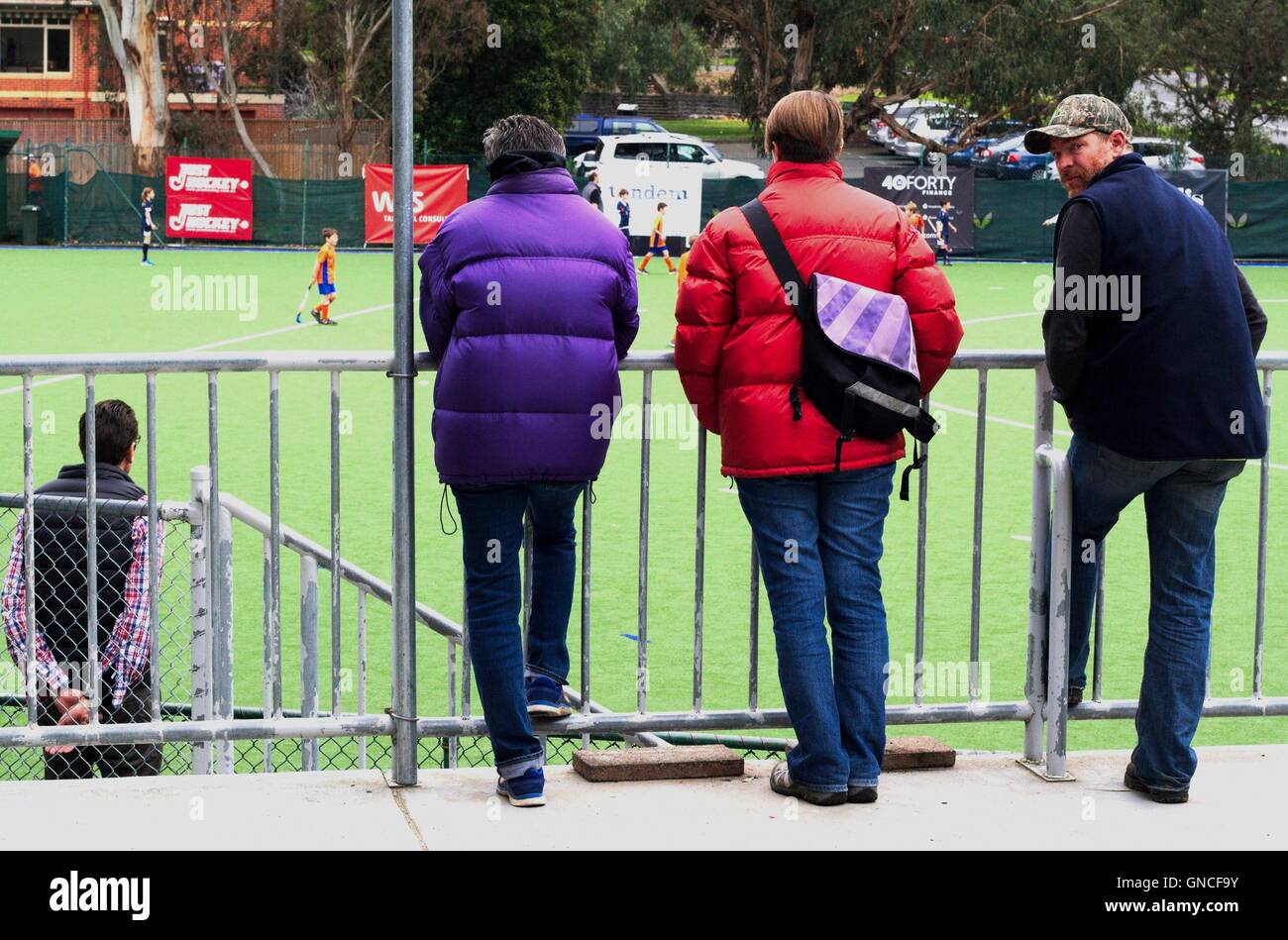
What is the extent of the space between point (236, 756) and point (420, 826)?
9.85 ft

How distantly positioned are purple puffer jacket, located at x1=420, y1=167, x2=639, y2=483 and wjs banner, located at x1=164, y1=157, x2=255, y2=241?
3745 cm

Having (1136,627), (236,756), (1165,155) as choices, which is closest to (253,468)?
(236,756)

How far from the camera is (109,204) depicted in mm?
41938

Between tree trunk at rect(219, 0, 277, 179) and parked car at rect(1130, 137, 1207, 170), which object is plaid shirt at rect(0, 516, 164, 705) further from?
tree trunk at rect(219, 0, 277, 179)

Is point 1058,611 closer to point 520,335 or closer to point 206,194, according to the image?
point 520,335

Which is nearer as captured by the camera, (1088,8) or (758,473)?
(758,473)

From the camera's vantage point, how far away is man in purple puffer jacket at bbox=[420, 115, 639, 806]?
5.32m

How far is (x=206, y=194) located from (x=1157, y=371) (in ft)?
126

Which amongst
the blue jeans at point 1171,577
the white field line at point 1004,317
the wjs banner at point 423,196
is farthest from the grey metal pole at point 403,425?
the wjs banner at point 423,196

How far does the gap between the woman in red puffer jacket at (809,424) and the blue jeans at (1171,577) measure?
26.8 inches

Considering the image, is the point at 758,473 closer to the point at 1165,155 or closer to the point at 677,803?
the point at 677,803

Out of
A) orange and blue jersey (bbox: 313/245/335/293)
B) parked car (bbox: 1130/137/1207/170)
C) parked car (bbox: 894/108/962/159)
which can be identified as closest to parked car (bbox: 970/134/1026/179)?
parked car (bbox: 894/108/962/159)

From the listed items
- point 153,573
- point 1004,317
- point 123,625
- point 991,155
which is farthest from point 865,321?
point 991,155

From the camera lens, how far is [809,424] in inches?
212
